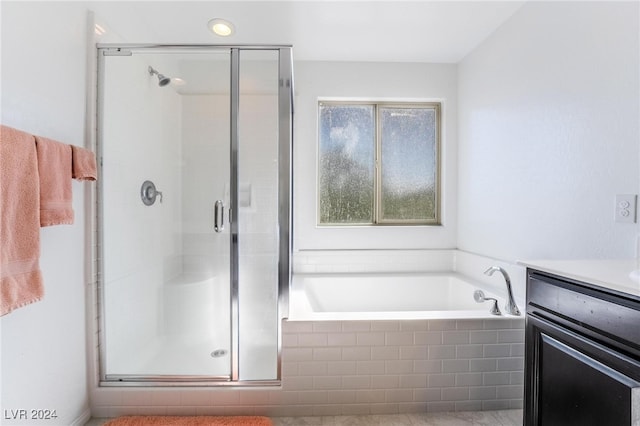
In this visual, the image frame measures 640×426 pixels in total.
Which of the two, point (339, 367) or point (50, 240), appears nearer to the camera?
point (50, 240)

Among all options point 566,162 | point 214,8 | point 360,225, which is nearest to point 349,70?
point 214,8

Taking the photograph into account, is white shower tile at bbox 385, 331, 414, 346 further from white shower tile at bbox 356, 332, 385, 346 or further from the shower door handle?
the shower door handle

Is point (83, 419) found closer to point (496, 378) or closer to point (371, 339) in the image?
point (371, 339)

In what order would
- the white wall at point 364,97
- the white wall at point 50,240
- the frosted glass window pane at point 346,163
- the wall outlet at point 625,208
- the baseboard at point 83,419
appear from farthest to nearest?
the frosted glass window pane at point 346,163, the white wall at point 364,97, the baseboard at point 83,419, the wall outlet at point 625,208, the white wall at point 50,240

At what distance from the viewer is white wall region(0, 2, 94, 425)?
1.10 metres

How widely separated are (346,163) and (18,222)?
7.08 feet

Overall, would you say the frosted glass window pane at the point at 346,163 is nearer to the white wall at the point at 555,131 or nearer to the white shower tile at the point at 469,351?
the white wall at the point at 555,131

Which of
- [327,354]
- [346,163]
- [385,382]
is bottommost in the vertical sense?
[385,382]

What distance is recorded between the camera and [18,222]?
3.37 feet

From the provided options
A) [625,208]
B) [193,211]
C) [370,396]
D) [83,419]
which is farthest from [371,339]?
[83,419]

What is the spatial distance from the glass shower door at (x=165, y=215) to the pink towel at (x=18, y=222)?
56 cm

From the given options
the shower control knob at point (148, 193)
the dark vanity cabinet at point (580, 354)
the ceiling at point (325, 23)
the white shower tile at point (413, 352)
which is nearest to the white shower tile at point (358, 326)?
the white shower tile at point (413, 352)

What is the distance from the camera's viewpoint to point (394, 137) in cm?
269

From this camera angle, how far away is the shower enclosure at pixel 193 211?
1.61 meters
